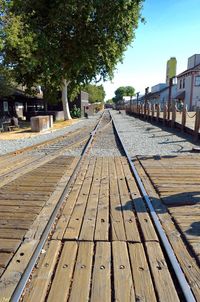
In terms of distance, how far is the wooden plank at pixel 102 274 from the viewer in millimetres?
2813

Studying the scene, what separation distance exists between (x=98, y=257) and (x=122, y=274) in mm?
419

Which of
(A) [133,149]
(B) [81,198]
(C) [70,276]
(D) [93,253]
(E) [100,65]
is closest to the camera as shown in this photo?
(C) [70,276]

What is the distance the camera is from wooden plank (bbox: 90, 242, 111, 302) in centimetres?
281

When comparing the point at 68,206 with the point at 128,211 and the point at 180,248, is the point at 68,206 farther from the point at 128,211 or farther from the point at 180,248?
the point at 180,248

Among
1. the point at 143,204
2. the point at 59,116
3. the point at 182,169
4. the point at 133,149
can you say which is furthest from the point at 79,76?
the point at 143,204

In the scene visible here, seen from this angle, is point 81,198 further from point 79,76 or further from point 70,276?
point 79,76

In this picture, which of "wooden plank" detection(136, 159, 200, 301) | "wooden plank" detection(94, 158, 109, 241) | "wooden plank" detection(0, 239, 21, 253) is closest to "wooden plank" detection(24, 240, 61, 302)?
"wooden plank" detection(0, 239, 21, 253)

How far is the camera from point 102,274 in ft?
10.3

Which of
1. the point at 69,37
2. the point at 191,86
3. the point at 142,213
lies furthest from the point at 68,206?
the point at 191,86

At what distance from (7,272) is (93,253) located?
97 cm

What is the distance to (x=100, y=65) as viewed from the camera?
34.5m

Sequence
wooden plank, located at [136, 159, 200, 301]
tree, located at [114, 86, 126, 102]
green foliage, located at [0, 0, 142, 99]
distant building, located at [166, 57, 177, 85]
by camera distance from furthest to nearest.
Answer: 1. tree, located at [114, 86, 126, 102]
2. distant building, located at [166, 57, 177, 85]
3. green foliage, located at [0, 0, 142, 99]
4. wooden plank, located at [136, 159, 200, 301]

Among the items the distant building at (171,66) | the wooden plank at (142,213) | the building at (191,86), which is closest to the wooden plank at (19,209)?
the wooden plank at (142,213)

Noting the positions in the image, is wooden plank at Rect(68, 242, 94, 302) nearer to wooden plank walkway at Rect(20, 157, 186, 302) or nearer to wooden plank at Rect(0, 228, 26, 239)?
wooden plank walkway at Rect(20, 157, 186, 302)
